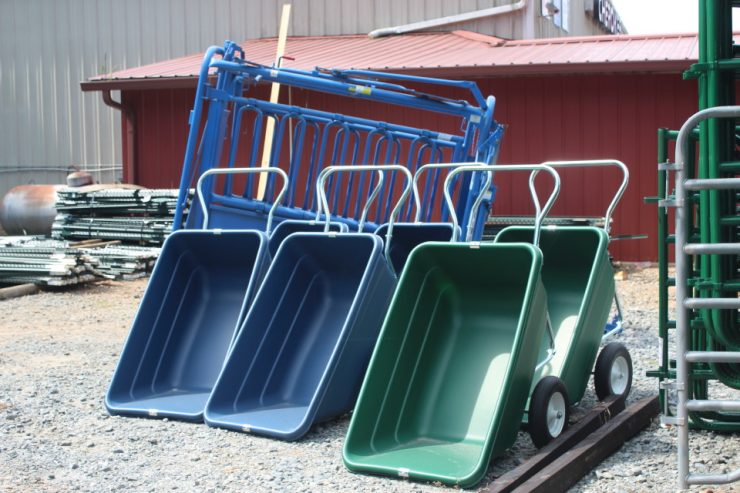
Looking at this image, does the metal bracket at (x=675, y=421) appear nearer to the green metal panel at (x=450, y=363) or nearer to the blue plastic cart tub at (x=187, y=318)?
the green metal panel at (x=450, y=363)

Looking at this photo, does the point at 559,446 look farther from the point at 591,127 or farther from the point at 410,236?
the point at 591,127

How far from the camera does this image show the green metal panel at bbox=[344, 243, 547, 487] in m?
4.86

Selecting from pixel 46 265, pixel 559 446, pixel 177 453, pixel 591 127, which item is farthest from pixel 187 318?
pixel 591 127

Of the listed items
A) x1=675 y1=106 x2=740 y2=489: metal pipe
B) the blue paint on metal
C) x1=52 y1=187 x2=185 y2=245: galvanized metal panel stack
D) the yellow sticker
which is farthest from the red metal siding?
x1=675 y1=106 x2=740 y2=489: metal pipe

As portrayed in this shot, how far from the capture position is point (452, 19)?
17.8 m

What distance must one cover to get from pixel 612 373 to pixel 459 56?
977 cm

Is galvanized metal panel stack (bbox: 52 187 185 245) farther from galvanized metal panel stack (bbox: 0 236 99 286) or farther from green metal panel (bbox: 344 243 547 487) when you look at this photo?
green metal panel (bbox: 344 243 547 487)

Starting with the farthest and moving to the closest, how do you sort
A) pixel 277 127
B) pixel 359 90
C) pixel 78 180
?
pixel 78 180 < pixel 277 127 < pixel 359 90

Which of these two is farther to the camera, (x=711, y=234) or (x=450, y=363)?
(x=450, y=363)

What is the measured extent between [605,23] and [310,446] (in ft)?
73.8

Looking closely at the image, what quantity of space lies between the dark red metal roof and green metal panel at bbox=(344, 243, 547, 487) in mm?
8332

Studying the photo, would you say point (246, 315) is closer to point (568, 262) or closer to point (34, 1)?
point (568, 262)

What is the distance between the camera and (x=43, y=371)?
25.0ft

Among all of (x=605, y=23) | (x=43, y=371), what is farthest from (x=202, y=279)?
(x=605, y=23)
